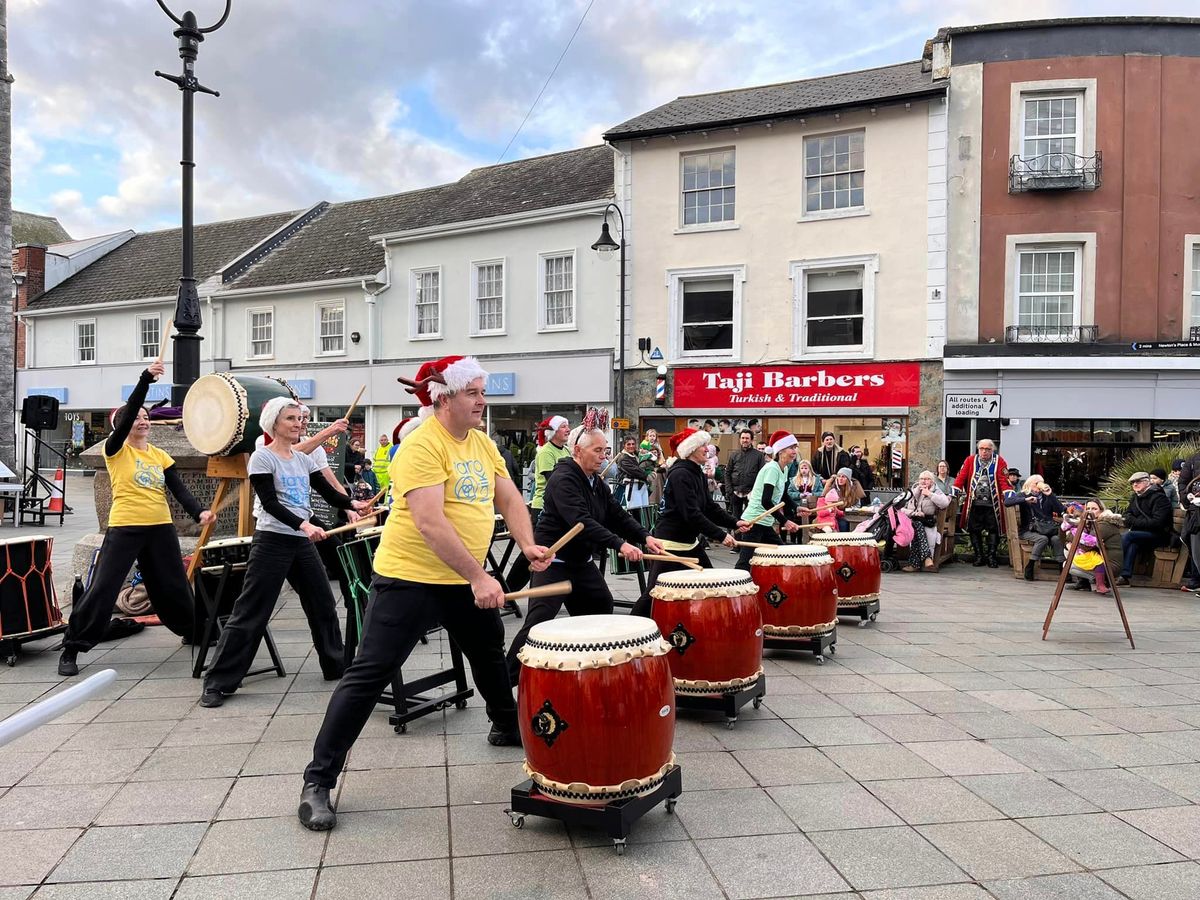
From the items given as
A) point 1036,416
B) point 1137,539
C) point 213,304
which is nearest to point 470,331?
point 213,304

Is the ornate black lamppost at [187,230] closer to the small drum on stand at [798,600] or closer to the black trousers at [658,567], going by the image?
the black trousers at [658,567]

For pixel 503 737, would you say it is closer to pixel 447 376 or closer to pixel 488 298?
pixel 447 376

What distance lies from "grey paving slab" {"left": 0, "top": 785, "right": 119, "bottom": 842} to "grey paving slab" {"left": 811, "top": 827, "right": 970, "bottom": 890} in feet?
10.0

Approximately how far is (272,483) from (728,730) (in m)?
3.09

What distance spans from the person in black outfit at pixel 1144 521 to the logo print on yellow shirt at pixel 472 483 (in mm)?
10085

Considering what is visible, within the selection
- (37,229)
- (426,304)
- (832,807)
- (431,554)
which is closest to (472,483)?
(431,554)

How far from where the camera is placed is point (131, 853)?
3.54 meters

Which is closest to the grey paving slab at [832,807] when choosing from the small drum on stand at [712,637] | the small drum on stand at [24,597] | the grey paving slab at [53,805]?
the small drum on stand at [712,637]

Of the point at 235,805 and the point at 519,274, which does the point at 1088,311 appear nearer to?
the point at 519,274

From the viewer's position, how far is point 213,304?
27531 millimetres

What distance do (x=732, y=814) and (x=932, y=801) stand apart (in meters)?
0.93

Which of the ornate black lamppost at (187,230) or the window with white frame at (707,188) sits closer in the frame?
the ornate black lamppost at (187,230)

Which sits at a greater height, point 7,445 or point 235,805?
point 7,445

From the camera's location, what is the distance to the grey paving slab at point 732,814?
380 cm
